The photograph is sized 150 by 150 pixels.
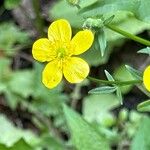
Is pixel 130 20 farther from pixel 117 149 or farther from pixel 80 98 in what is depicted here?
pixel 117 149

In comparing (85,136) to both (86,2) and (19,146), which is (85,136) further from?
(86,2)

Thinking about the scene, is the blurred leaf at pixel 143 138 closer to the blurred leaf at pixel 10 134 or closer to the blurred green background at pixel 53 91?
the blurred green background at pixel 53 91

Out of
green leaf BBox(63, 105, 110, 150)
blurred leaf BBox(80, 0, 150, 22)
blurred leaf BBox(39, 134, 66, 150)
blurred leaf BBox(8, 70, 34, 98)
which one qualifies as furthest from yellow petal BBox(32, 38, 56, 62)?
blurred leaf BBox(8, 70, 34, 98)

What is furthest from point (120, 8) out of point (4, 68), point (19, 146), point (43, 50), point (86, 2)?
point (4, 68)

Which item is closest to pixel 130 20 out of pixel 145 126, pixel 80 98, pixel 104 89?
pixel 80 98

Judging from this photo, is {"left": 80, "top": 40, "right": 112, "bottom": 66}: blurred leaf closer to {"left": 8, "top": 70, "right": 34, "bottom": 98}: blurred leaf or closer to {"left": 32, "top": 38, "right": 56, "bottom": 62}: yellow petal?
{"left": 8, "top": 70, "right": 34, "bottom": 98}: blurred leaf

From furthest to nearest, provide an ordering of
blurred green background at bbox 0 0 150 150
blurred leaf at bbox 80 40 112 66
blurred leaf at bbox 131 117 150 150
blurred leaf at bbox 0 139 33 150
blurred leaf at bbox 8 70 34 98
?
1. blurred leaf at bbox 80 40 112 66
2. blurred leaf at bbox 8 70 34 98
3. blurred green background at bbox 0 0 150 150
4. blurred leaf at bbox 0 139 33 150
5. blurred leaf at bbox 131 117 150 150
